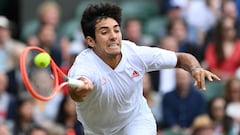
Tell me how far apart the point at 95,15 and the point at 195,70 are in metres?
0.98

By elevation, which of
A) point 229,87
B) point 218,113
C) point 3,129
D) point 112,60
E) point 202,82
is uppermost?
point 112,60

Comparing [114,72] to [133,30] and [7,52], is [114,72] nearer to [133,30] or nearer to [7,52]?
[7,52]

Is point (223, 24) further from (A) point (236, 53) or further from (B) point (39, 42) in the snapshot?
(B) point (39, 42)

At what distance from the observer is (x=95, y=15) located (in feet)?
27.8

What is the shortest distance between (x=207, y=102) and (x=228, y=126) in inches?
26.1

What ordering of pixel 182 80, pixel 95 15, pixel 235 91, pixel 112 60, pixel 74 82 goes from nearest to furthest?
pixel 74 82 < pixel 95 15 < pixel 112 60 < pixel 235 91 < pixel 182 80

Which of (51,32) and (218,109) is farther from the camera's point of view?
(51,32)

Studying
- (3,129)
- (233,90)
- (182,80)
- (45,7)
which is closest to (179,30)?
(182,80)

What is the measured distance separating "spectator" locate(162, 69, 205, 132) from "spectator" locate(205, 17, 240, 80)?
0.63m

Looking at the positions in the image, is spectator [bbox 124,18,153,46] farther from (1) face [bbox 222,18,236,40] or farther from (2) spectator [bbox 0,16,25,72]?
(2) spectator [bbox 0,16,25,72]

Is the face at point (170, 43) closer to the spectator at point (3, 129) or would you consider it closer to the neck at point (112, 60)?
the spectator at point (3, 129)

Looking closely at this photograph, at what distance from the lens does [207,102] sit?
12859 mm

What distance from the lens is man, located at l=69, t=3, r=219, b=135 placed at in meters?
8.38

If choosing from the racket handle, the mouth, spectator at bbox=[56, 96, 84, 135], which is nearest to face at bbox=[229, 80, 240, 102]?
spectator at bbox=[56, 96, 84, 135]
